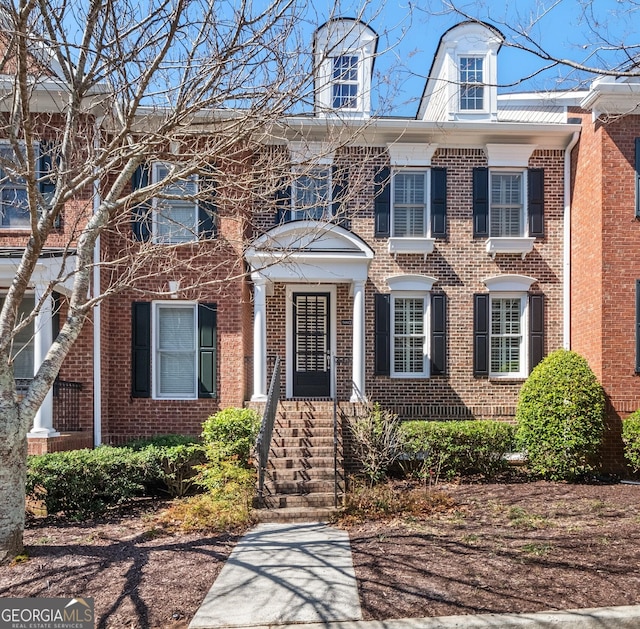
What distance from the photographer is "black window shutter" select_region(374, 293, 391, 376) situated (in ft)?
38.1

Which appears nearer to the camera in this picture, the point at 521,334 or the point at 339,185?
the point at 339,185

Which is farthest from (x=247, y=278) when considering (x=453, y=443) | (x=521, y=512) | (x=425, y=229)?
(x=521, y=512)

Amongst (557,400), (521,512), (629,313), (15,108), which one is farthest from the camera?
(629,313)

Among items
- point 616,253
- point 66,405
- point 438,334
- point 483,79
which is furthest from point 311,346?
point 483,79

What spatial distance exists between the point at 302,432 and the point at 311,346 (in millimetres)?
2913

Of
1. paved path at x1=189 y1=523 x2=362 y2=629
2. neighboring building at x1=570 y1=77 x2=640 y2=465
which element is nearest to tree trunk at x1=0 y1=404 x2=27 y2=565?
paved path at x1=189 y1=523 x2=362 y2=629

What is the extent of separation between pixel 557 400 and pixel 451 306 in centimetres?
290

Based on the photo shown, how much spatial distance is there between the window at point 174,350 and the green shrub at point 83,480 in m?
2.77

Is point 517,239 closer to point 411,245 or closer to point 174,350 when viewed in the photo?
point 411,245

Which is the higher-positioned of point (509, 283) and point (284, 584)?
point (509, 283)

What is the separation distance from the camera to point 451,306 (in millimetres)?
11773

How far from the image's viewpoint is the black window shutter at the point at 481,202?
38.5 feet

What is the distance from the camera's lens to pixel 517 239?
11539 millimetres

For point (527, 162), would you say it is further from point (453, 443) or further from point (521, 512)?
point (521, 512)
